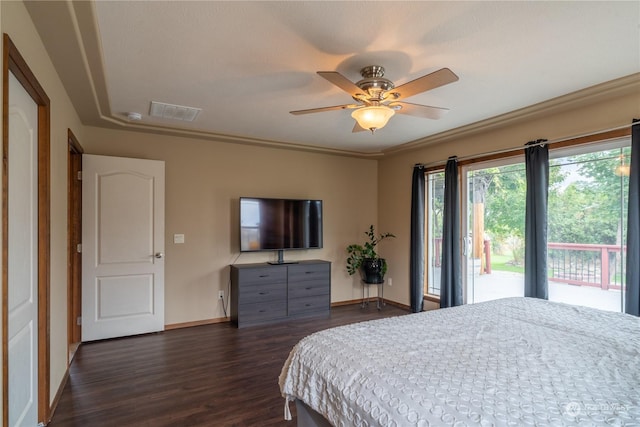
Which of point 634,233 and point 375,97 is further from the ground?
point 375,97

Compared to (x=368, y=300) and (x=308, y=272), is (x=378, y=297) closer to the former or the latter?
(x=368, y=300)

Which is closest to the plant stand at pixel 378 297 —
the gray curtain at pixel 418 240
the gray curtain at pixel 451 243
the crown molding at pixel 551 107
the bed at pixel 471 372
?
the gray curtain at pixel 418 240

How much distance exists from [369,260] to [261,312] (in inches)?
73.5

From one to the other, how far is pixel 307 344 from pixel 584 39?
2.56 m

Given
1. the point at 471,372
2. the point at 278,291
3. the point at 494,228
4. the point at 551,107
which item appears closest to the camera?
the point at 471,372

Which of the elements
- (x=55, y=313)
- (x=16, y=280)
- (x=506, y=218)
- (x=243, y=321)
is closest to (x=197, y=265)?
(x=243, y=321)

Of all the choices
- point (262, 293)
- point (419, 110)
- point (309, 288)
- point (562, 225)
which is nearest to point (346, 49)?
point (419, 110)

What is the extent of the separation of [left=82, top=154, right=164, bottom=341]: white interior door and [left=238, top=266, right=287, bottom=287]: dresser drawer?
0.98m

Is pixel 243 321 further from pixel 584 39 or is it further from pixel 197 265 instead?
pixel 584 39

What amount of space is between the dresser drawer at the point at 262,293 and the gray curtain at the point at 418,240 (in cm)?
191

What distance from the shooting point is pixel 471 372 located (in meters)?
1.49

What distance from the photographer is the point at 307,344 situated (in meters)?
1.99

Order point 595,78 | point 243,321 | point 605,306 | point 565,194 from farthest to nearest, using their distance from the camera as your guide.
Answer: point 243,321 < point 565,194 < point 605,306 < point 595,78

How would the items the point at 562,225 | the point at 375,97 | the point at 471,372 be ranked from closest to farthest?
the point at 471,372 → the point at 375,97 → the point at 562,225
